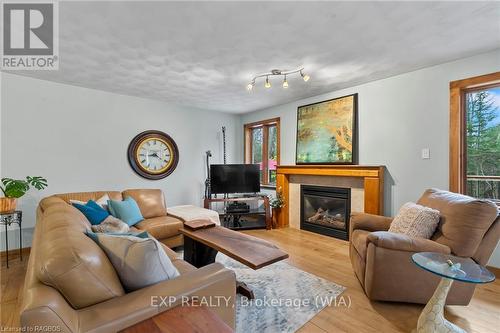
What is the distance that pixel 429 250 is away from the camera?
6.32ft

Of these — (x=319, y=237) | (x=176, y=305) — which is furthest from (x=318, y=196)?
(x=176, y=305)

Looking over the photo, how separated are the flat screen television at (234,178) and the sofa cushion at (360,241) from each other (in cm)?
235

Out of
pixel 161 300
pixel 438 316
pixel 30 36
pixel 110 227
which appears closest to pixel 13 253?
pixel 110 227

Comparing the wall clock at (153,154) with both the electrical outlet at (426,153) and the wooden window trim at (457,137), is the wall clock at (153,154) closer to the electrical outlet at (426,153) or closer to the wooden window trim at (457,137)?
the electrical outlet at (426,153)

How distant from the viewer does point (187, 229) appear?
2.50 metres

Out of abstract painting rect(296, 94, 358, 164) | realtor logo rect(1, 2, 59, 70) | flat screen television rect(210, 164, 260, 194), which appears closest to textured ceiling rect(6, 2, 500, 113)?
realtor logo rect(1, 2, 59, 70)

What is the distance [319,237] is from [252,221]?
4.97ft

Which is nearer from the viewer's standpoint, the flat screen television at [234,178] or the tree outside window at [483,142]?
the tree outside window at [483,142]

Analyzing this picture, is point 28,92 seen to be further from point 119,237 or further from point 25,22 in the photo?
point 119,237

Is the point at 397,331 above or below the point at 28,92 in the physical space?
below

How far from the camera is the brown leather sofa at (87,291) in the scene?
34.3 inches

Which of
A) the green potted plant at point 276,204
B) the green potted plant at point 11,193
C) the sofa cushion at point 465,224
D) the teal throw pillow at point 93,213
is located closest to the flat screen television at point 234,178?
the green potted plant at point 276,204

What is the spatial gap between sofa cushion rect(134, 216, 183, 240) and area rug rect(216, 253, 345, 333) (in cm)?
100

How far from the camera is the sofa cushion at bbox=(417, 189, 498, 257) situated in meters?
1.91
